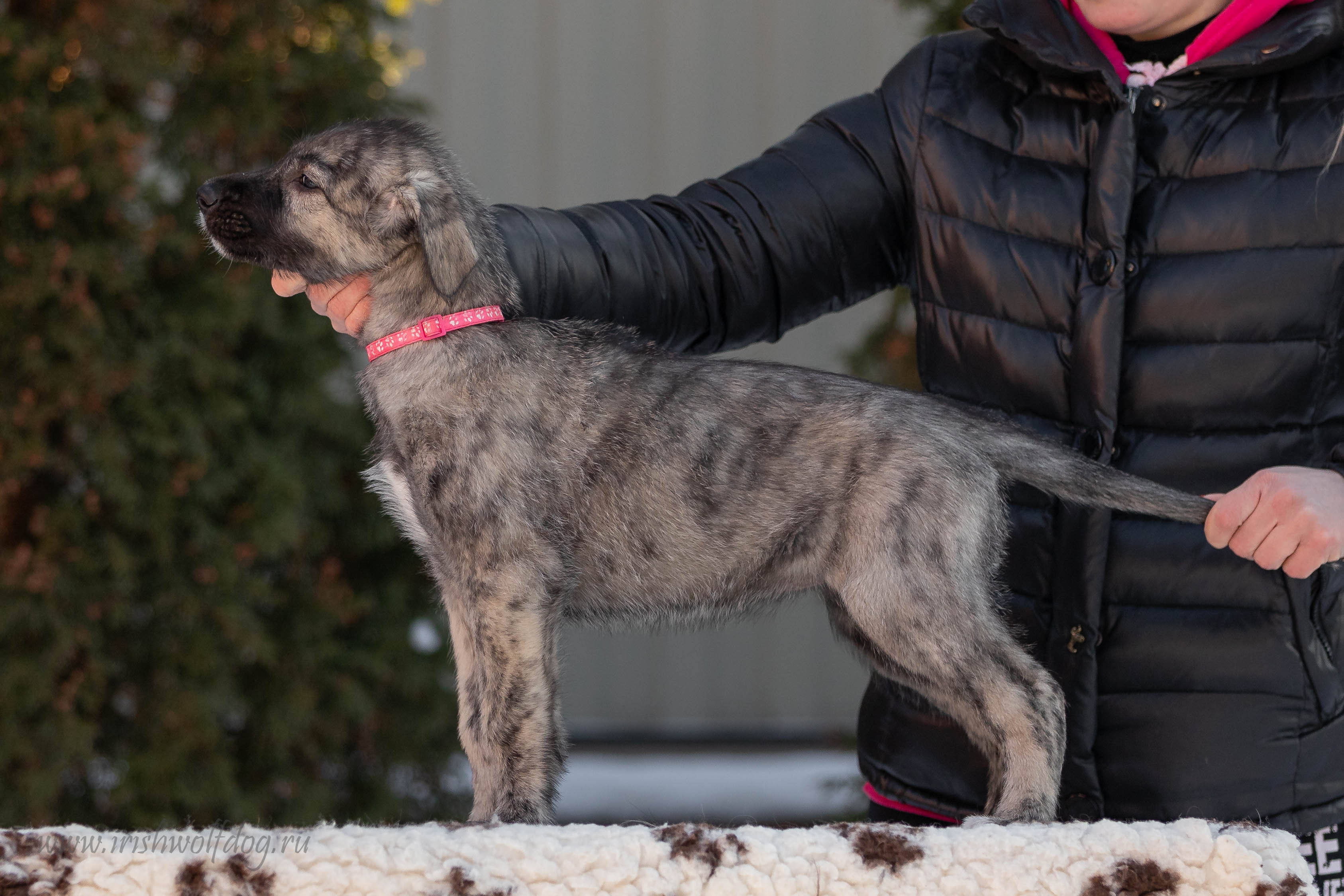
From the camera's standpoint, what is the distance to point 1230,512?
1955 millimetres

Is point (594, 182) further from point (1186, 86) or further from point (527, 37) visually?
point (1186, 86)

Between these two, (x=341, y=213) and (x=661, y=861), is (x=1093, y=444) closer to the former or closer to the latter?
(x=661, y=861)

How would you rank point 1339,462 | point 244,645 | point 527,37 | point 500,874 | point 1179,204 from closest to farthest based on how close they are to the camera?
point 500,874
point 1339,462
point 1179,204
point 244,645
point 527,37

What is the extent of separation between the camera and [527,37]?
7562mm

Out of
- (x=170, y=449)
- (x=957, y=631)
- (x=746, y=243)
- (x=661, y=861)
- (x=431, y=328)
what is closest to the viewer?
(x=661, y=861)

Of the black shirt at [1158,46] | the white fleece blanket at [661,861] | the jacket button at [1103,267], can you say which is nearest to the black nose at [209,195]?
the white fleece blanket at [661,861]

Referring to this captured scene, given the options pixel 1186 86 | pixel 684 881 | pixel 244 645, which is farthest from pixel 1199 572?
pixel 244 645

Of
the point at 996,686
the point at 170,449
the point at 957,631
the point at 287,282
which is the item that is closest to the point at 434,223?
the point at 287,282

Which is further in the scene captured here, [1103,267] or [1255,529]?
[1103,267]

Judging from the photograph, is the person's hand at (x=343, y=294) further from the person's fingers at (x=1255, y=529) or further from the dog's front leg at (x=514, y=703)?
the person's fingers at (x=1255, y=529)

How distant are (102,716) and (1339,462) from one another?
14.6 feet

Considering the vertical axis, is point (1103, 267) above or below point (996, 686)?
above

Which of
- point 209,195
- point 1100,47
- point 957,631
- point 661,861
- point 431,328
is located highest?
point 1100,47

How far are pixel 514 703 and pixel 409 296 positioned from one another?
0.78 metres
